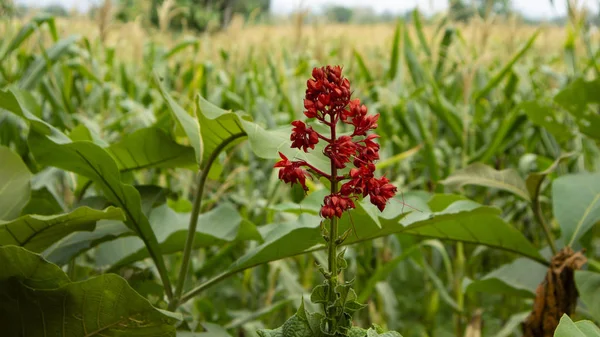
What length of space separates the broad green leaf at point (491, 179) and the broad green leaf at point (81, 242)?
503mm

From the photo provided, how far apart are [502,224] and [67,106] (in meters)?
1.45

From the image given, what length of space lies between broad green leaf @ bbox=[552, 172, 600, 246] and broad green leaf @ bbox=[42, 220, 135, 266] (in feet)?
2.20

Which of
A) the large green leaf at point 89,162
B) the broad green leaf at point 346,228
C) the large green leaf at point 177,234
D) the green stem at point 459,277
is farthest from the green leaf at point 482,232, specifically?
the green stem at point 459,277

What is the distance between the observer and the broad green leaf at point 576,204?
1.16m

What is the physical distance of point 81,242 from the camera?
3.23 ft

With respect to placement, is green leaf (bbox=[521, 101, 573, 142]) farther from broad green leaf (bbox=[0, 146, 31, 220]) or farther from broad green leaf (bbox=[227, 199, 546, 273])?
broad green leaf (bbox=[0, 146, 31, 220])

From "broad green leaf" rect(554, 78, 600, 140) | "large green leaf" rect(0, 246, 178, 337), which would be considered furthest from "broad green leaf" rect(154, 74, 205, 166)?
"broad green leaf" rect(554, 78, 600, 140)

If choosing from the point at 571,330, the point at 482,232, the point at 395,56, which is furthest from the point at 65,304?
the point at 395,56

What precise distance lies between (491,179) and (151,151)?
21.3 inches

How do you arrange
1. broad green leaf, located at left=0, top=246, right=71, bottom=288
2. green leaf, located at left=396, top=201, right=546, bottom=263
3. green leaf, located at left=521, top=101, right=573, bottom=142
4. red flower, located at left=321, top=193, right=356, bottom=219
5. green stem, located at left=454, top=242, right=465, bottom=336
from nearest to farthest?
1. red flower, located at left=321, top=193, right=356, bottom=219
2. broad green leaf, located at left=0, top=246, right=71, bottom=288
3. green leaf, located at left=396, top=201, right=546, bottom=263
4. green leaf, located at left=521, top=101, right=573, bottom=142
5. green stem, located at left=454, top=242, right=465, bottom=336

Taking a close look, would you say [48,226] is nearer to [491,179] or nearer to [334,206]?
[334,206]

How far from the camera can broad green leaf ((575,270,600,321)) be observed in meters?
1.00

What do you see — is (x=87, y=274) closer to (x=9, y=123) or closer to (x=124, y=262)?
(x=124, y=262)

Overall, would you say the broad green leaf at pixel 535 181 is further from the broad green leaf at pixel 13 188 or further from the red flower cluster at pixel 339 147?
the broad green leaf at pixel 13 188
